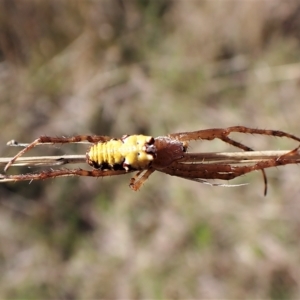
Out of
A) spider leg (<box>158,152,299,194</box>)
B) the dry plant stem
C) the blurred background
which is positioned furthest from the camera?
the blurred background

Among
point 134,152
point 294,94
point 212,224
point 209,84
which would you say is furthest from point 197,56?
point 134,152

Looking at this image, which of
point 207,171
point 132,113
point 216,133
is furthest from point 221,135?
point 132,113

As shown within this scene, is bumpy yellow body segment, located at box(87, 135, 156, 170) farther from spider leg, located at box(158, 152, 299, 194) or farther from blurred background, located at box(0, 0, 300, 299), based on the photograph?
blurred background, located at box(0, 0, 300, 299)

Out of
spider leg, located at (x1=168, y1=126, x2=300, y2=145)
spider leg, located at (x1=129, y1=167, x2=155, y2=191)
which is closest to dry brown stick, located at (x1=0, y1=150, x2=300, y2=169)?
spider leg, located at (x1=168, y1=126, x2=300, y2=145)

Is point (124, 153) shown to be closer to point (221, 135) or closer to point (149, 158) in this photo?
point (149, 158)

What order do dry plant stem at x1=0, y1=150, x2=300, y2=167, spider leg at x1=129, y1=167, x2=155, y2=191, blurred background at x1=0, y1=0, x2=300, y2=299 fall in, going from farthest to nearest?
blurred background at x1=0, y1=0, x2=300, y2=299
spider leg at x1=129, y1=167, x2=155, y2=191
dry plant stem at x1=0, y1=150, x2=300, y2=167

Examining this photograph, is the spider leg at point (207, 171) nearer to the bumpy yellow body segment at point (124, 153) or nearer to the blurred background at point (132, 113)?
the bumpy yellow body segment at point (124, 153)

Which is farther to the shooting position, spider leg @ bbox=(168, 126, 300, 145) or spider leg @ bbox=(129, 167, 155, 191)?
spider leg @ bbox=(129, 167, 155, 191)

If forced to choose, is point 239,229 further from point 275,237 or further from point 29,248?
point 29,248

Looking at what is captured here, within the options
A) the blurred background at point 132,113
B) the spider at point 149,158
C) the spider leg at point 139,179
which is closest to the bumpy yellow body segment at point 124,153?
Answer: the spider at point 149,158
